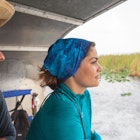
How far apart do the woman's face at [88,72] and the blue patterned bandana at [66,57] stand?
A: 0.7 inches

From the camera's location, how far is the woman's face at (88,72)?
3.09 ft

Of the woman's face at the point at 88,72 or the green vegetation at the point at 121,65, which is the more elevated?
the woman's face at the point at 88,72

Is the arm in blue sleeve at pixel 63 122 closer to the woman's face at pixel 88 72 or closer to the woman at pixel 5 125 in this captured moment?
the woman's face at pixel 88 72

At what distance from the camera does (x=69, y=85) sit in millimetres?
958

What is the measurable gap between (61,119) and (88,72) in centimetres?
21

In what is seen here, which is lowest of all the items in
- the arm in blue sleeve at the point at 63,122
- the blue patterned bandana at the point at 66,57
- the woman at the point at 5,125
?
the woman at the point at 5,125

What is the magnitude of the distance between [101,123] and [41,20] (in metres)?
2.50

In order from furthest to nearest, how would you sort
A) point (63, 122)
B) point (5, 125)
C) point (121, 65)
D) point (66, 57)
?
point (121, 65)
point (5, 125)
point (66, 57)
point (63, 122)

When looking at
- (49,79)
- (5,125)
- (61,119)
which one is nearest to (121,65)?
(5,125)

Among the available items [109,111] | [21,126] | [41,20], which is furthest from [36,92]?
[109,111]

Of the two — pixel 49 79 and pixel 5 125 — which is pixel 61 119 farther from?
pixel 5 125

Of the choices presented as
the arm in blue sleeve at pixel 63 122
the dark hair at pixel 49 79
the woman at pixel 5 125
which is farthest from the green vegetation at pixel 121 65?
the arm in blue sleeve at pixel 63 122

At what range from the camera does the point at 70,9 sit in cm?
202

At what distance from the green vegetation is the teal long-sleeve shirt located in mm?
3095
